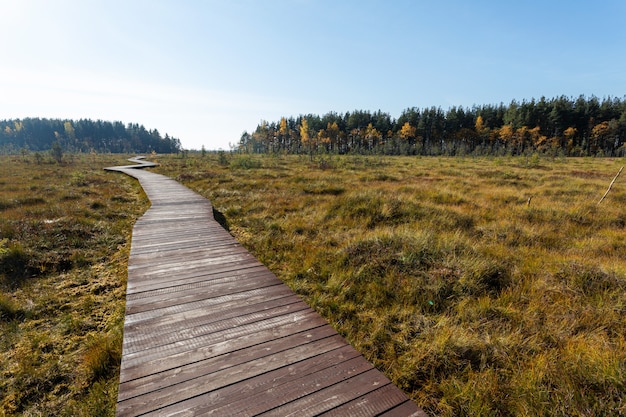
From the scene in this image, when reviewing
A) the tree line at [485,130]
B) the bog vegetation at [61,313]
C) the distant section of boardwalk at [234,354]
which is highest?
the tree line at [485,130]

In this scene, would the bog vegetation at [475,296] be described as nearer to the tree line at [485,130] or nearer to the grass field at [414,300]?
the grass field at [414,300]

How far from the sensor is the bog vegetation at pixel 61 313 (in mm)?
2791

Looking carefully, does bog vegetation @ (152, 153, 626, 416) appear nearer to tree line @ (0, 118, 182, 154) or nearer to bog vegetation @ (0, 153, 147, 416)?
bog vegetation @ (0, 153, 147, 416)

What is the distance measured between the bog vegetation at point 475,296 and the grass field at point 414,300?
0.02 metres

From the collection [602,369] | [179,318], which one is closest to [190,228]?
[179,318]

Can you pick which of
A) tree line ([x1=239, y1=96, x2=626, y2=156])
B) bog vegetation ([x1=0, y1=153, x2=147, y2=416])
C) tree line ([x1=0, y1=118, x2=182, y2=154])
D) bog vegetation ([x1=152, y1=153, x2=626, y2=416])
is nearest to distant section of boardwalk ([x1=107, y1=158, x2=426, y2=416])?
bog vegetation ([x1=0, y1=153, x2=147, y2=416])

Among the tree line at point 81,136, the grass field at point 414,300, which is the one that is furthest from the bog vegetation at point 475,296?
the tree line at point 81,136

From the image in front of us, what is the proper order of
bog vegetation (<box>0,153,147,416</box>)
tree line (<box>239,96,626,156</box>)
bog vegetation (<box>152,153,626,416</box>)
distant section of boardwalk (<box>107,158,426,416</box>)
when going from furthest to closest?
1. tree line (<box>239,96,626,156</box>)
2. bog vegetation (<box>0,153,147,416</box>)
3. bog vegetation (<box>152,153,626,416</box>)
4. distant section of boardwalk (<box>107,158,426,416</box>)

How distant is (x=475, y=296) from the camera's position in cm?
443

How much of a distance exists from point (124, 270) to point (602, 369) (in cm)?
744

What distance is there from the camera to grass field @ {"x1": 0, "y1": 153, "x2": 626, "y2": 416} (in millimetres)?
2693

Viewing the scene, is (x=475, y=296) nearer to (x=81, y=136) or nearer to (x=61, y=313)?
(x=61, y=313)

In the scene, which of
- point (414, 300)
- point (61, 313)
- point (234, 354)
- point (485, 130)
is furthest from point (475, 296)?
point (485, 130)

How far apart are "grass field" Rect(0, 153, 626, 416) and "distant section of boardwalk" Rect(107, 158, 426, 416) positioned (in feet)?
1.96
